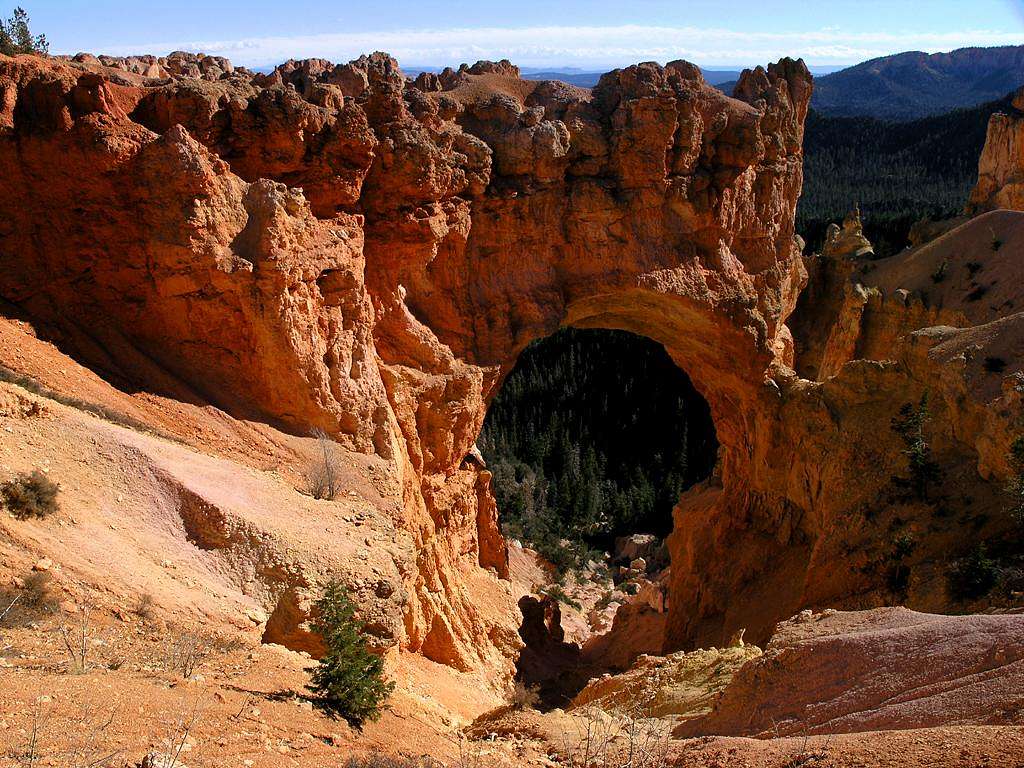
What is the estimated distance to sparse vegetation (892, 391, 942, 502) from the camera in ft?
46.0

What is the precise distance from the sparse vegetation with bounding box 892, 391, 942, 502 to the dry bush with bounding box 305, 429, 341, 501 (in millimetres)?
9700

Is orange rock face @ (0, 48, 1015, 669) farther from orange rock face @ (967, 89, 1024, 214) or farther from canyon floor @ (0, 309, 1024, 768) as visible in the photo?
orange rock face @ (967, 89, 1024, 214)

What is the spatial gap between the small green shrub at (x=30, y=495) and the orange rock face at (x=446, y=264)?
159 inches

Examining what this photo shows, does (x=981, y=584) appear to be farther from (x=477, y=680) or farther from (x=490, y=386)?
(x=490, y=386)

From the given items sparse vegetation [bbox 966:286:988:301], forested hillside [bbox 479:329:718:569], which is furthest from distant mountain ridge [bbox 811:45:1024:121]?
sparse vegetation [bbox 966:286:988:301]

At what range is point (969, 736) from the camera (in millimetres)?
6191

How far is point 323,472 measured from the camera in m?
12.4

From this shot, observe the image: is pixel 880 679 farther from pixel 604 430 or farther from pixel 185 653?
pixel 604 430

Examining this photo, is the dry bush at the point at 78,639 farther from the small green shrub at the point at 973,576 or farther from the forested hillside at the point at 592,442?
the forested hillside at the point at 592,442

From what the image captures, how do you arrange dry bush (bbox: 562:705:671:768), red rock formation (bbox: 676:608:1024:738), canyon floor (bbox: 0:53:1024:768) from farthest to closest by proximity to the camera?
canyon floor (bbox: 0:53:1024:768)
dry bush (bbox: 562:705:671:768)
red rock formation (bbox: 676:608:1024:738)

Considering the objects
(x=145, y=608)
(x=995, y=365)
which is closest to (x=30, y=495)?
(x=145, y=608)

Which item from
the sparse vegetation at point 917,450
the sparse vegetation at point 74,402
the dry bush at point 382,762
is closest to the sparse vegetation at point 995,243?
the sparse vegetation at point 917,450

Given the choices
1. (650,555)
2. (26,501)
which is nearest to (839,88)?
(650,555)

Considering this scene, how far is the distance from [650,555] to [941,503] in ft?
67.1
